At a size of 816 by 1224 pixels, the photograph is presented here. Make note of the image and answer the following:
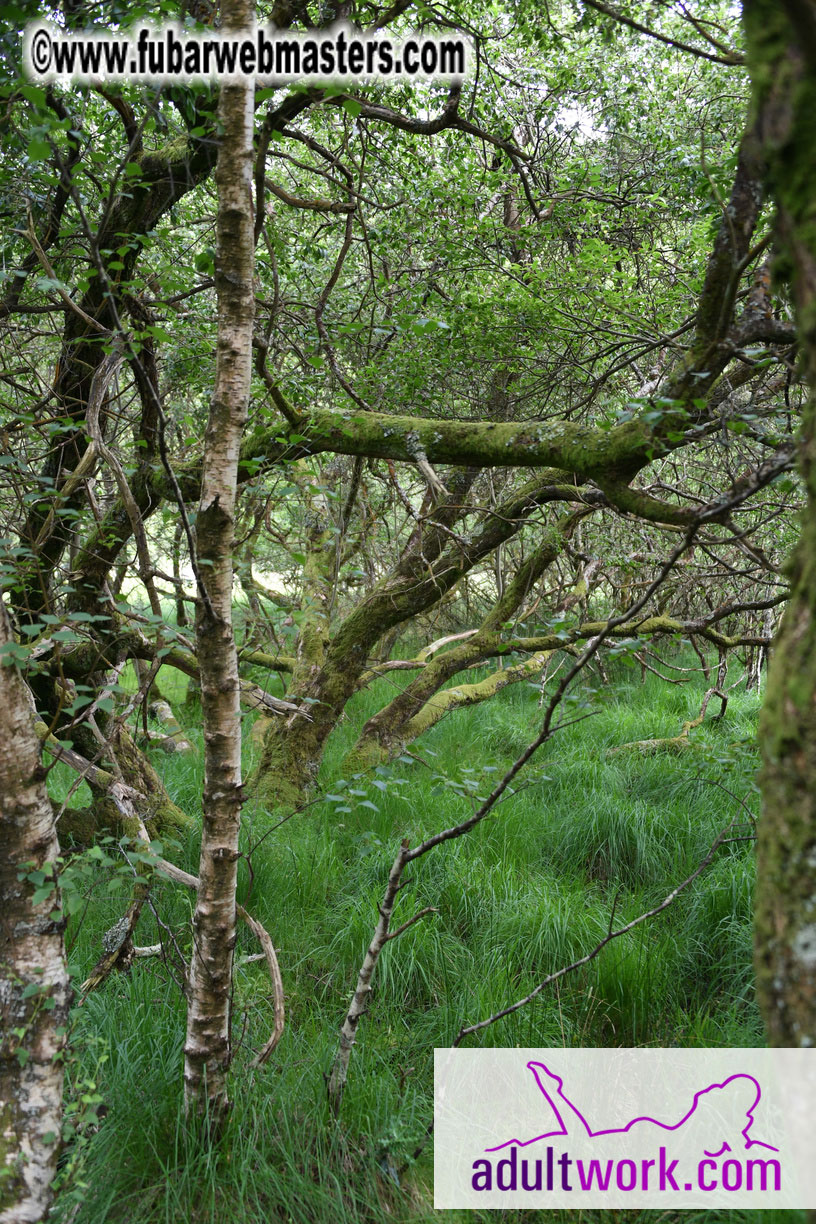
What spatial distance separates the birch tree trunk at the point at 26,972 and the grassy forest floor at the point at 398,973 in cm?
9

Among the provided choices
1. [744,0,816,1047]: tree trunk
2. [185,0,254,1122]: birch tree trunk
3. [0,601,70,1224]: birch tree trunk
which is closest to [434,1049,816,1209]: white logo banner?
[185,0,254,1122]: birch tree trunk

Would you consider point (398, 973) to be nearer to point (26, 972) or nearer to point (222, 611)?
point (26, 972)

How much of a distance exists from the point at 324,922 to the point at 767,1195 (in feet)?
6.58

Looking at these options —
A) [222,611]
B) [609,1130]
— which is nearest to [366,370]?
[222,611]

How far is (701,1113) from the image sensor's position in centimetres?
231

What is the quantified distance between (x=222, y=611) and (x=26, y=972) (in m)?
0.97

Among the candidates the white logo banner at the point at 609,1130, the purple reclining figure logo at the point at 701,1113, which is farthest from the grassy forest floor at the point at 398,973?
the purple reclining figure logo at the point at 701,1113

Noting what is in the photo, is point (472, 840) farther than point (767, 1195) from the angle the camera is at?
Yes

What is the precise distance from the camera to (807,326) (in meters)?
0.86

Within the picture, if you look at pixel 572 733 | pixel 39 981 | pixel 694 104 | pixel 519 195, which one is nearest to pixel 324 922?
pixel 39 981

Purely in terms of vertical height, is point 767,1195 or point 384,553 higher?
point 384,553

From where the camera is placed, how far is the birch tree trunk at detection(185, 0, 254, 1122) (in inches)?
73.1

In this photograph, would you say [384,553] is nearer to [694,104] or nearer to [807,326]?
[694,104]

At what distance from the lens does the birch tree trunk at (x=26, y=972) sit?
5.78 feet
